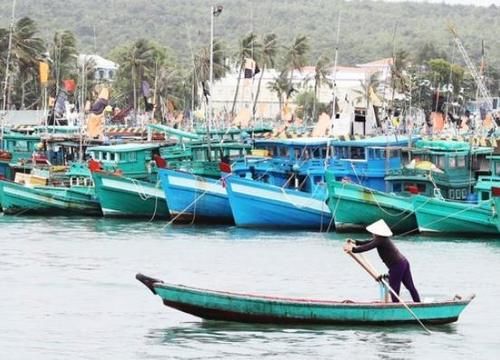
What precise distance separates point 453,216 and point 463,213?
0.38 m

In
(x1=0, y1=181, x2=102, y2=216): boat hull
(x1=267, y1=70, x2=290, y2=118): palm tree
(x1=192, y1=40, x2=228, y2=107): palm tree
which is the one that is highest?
(x1=192, y1=40, x2=228, y2=107): palm tree

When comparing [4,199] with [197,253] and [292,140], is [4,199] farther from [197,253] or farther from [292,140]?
[197,253]

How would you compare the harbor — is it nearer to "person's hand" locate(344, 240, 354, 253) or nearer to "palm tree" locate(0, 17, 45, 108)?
"person's hand" locate(344, 240, 354, 253)

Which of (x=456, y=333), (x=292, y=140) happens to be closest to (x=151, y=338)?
(x=456, y=333)

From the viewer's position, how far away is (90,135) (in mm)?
74812

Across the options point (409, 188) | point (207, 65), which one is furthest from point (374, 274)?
point (207, 65)

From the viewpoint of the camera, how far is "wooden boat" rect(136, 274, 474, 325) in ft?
100

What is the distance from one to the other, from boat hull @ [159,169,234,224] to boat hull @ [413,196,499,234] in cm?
898

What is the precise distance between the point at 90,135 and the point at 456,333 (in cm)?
4500

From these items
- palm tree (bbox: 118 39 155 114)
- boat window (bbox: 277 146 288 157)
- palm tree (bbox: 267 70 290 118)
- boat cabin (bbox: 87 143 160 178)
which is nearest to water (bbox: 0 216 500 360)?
boat cabin (bbox: 87 143 160 178)

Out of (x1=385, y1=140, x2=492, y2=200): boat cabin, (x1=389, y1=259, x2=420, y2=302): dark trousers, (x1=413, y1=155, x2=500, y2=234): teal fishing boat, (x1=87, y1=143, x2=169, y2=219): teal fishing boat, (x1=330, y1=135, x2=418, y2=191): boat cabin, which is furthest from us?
(x1=87, y1=143, x2=169, y2=219): teal fishing boat

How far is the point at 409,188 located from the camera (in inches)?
2269

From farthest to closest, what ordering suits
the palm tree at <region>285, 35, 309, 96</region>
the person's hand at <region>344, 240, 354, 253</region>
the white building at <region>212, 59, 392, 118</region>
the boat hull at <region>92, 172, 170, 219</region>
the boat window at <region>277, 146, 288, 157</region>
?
the white building at <region>212, 59, 392, 118</region>
the palm tree at <region>285, 35, 309, 96</region>
the boat hull at <region>92, 172, 170, 219</region>
the boat window at <region>277, 146, 288, 157</region>
the person's hand at <region>344, 240, 354, 253</region>

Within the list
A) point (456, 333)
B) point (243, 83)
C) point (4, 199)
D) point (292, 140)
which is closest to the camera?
point (456, 333)
